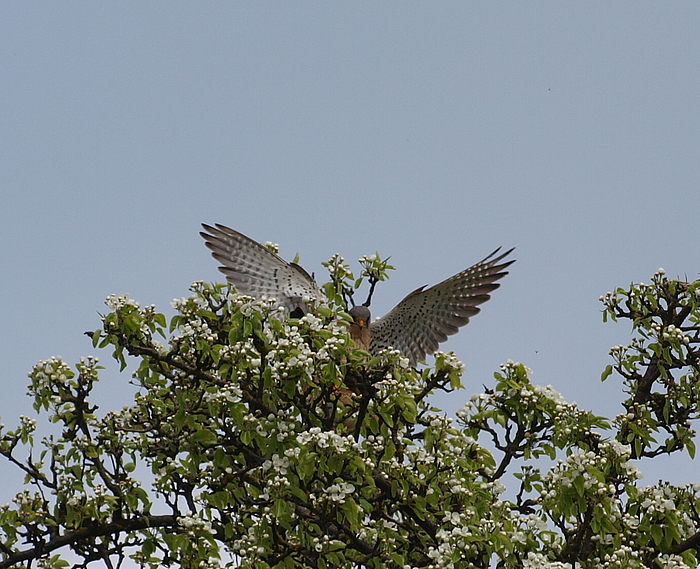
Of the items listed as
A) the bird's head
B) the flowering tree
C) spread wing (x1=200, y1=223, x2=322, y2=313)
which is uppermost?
spread wing (x1=200, y1=223, x2=322, y2=313)

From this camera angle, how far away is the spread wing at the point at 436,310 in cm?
1177

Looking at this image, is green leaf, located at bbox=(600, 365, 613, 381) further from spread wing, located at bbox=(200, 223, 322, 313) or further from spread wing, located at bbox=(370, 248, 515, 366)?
spread wing, located at bbox=(200, 223, 322, 313)

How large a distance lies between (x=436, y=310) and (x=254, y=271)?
2314mm

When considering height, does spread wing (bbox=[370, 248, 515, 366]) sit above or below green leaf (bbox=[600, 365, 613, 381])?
above

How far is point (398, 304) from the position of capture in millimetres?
11977

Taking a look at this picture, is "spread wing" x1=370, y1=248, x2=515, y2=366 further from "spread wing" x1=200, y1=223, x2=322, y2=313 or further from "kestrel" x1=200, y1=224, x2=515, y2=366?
"spread wing" x1=200, y1=223, x2=322, y2=313

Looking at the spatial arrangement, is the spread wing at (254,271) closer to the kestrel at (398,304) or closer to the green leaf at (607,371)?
the kestrel at (398,304)

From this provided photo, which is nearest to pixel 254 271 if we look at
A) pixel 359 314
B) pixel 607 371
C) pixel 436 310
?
pixel 359 314

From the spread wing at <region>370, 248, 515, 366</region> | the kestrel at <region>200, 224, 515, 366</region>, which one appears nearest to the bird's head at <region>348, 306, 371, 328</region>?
the kestrel at <region>200, 224, 515, 366</region>

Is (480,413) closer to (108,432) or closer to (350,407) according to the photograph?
(350,407)

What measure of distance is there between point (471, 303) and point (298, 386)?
4.20m

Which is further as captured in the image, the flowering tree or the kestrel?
the kestrel

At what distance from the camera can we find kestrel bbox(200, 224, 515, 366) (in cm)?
1155

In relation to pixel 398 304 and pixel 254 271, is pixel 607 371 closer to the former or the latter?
pixel 398 304
